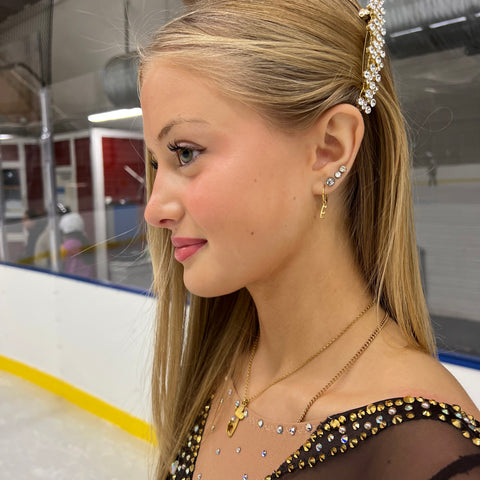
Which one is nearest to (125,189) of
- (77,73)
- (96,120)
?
(96,120)

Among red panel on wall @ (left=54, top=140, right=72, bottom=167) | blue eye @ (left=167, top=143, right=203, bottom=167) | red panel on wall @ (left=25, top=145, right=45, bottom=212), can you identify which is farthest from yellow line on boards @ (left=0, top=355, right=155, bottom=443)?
blue eye @ (left=167, top=143, right=203, bottom=167)

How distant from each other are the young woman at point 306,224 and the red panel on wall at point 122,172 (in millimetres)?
3419

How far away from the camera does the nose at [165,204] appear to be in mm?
687

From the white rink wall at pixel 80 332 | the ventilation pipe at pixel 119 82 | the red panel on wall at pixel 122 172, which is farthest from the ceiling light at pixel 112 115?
the white rink wall at pixel 80 332

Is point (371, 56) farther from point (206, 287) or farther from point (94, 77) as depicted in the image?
point (94, 77)

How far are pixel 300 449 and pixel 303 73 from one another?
1.51 feet

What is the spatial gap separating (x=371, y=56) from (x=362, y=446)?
483 millimetres

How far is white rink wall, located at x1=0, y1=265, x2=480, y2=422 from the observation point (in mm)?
3059

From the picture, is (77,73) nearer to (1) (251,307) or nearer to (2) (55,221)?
(2) (55,221)

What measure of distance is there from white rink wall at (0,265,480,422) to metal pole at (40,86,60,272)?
0.93 feet

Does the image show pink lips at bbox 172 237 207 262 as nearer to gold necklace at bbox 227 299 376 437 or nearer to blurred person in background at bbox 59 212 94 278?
gold necklace at bbox 227 299 376 437

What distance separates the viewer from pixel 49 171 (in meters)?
4.31

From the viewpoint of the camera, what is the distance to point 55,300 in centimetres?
381

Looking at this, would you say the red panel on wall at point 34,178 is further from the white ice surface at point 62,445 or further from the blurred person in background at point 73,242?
the white ice surface at point 62,445
